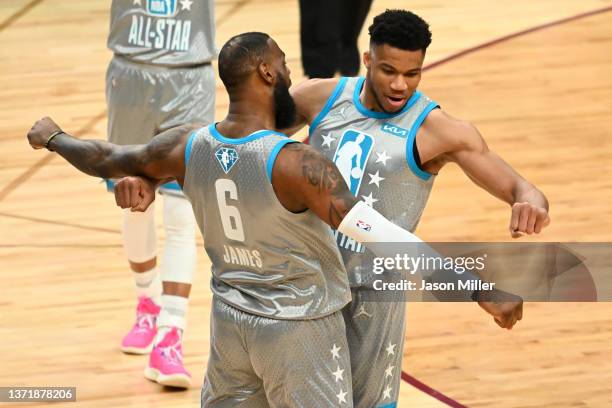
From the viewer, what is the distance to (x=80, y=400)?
18.0 feet

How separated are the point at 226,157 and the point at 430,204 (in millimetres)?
4106

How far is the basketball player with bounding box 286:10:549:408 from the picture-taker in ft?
12.9

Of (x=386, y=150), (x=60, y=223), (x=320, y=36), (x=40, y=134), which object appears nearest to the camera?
(x=386, y=150)

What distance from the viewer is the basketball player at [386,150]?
3918mm

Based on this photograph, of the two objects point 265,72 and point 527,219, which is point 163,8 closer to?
point 265,72

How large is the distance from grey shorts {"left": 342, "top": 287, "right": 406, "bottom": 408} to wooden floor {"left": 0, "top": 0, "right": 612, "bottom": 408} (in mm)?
1378

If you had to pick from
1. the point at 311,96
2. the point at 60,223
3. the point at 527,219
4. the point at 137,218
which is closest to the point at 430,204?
the point at 60,223

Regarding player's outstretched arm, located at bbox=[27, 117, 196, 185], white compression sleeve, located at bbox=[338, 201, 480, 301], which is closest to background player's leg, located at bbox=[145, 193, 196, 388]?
player's outstretched arm, located at bbox=[27, 117, 196, 185]

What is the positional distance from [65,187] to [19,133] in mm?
1167

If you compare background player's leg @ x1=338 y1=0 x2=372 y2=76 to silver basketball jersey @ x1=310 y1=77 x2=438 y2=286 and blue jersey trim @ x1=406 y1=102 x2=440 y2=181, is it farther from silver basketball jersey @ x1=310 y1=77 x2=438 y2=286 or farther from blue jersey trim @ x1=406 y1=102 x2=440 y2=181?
blue jersey trim @ x1=406 y1=102 x2=440 y2=181

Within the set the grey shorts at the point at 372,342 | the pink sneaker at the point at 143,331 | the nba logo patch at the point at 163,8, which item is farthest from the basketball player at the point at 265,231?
the pink sneaker at the point at 143,331

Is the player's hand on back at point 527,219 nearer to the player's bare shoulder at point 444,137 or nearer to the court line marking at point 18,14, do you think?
the player's bare shoulder at point 444,137

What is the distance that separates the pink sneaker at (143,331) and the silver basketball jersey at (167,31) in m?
1.16

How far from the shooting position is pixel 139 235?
5.79 meters
